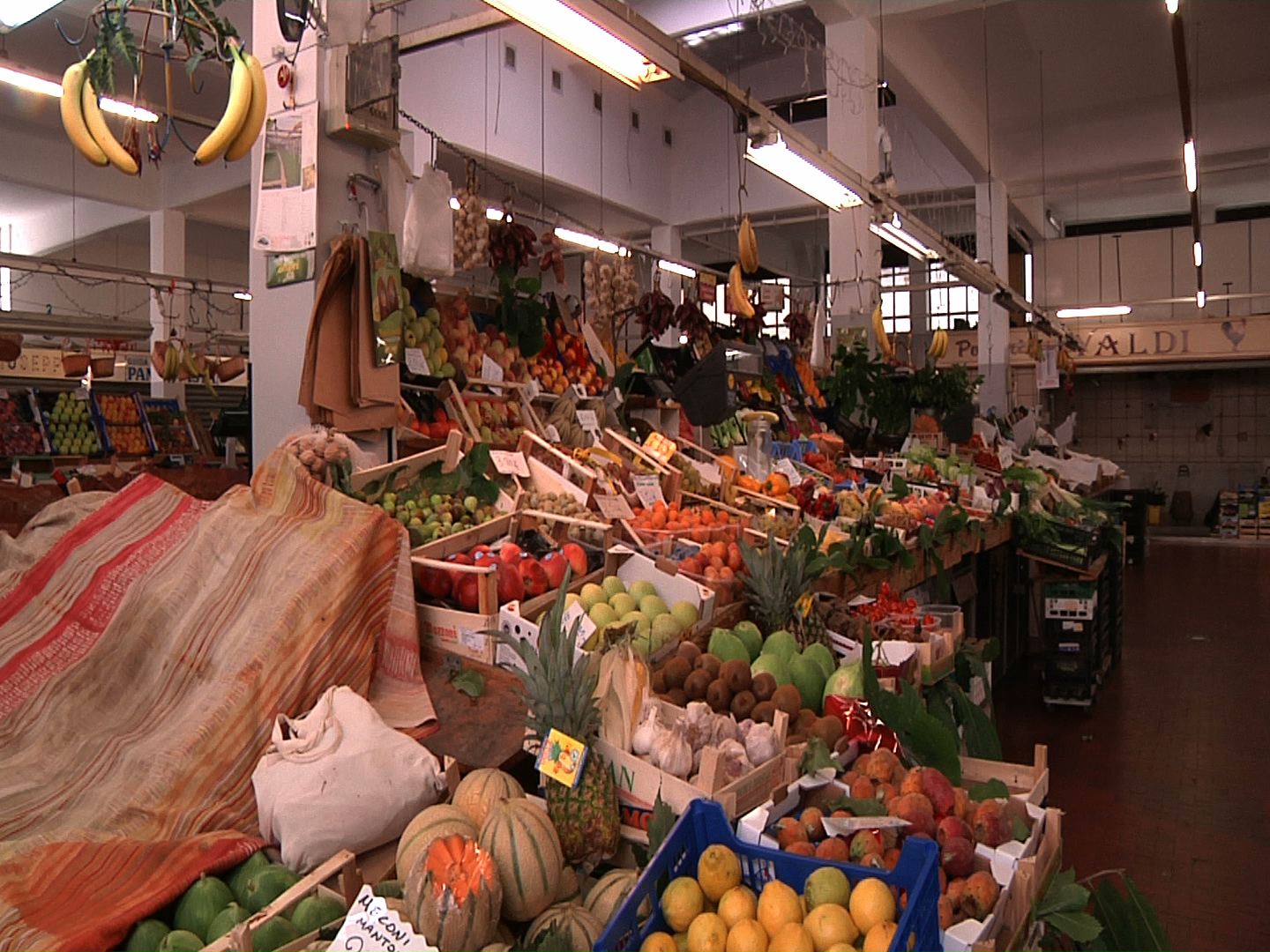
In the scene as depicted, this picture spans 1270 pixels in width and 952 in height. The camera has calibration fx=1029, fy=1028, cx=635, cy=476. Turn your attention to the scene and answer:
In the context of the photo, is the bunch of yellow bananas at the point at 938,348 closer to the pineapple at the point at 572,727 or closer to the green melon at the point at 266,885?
the pineapple at the point at 572,727

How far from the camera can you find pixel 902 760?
249 cm

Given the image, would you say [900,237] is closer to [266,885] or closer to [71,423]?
[266,885]

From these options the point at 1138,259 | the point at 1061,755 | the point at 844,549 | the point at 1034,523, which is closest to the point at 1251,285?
the point at 1138,259

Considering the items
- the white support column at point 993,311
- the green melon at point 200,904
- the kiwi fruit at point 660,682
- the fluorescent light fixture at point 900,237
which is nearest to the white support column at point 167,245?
the fluorescent light fixture at point 900,237

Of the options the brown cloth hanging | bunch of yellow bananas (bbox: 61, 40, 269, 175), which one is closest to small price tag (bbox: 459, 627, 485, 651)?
the brown cloth hanging

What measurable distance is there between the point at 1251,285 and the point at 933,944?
60.7ft

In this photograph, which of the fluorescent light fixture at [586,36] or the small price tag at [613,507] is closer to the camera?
the fluorescent light fixture at [586,36]

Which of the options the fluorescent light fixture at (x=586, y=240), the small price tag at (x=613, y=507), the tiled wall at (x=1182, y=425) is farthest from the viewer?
the tiled wall at (x=1182, y=425)

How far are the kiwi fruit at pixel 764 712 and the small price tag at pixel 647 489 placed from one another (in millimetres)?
2195

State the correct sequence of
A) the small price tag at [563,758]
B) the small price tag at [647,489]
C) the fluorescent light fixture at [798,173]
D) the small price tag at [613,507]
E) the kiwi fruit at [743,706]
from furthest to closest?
1. the fluorescent light fixture at [798,173]
2. the small price tag at [647,489]
3. the small price tag at [613,507]
4. the kiwi fruit at [743,706]
5. the small price tag at [563,758]

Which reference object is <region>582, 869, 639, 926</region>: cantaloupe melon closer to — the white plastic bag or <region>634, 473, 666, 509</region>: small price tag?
<region>634, 473, 666, 509</region>: small price tag

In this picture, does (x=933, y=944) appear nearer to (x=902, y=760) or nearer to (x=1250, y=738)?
(x=902, y=760)

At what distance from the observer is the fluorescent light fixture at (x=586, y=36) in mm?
3459

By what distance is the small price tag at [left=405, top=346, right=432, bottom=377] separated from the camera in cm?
455
